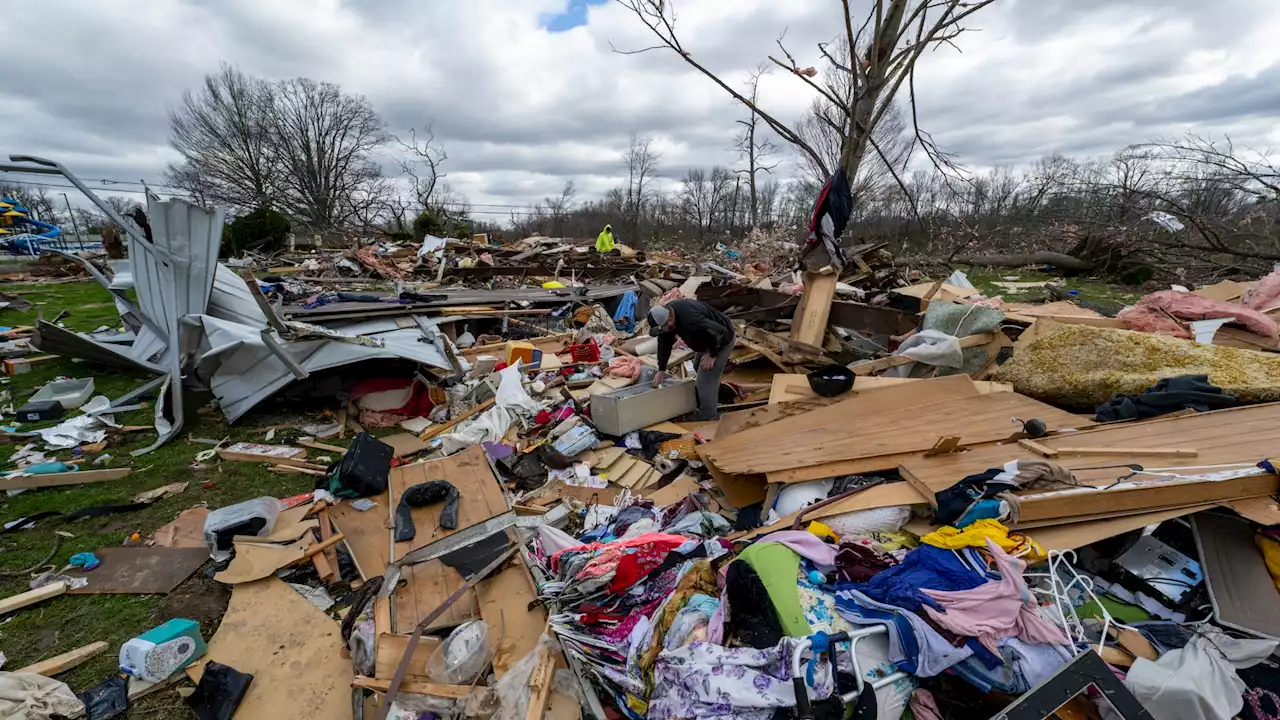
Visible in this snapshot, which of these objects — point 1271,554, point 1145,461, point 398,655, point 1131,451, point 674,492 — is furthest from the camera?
point 674,492

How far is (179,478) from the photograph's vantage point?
455 cm

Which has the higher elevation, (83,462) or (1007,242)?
(1007,242)

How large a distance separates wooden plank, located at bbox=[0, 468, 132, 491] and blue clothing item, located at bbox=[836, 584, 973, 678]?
5858mm

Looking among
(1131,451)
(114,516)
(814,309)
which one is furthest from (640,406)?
(114,516)

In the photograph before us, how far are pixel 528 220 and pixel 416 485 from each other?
109ft

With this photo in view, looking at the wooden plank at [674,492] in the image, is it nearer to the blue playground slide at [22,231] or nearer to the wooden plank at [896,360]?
the wooden plank at [896,360]

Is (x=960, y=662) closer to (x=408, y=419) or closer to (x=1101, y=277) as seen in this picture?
(x=408, y=419)

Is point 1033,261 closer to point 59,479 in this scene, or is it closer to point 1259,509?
point 1259,509

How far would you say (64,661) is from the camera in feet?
8.73

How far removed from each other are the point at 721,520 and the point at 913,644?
1783mm

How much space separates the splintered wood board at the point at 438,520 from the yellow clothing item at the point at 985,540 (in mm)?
2346

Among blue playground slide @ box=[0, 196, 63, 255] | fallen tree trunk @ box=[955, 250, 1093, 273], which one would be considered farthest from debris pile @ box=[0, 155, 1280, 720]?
blue playground slide @ box=[0, 196, 63, 255]

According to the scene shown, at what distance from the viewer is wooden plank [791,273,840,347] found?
6.37 meters

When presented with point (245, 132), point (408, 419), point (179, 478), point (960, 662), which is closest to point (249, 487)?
point (179, 478)
